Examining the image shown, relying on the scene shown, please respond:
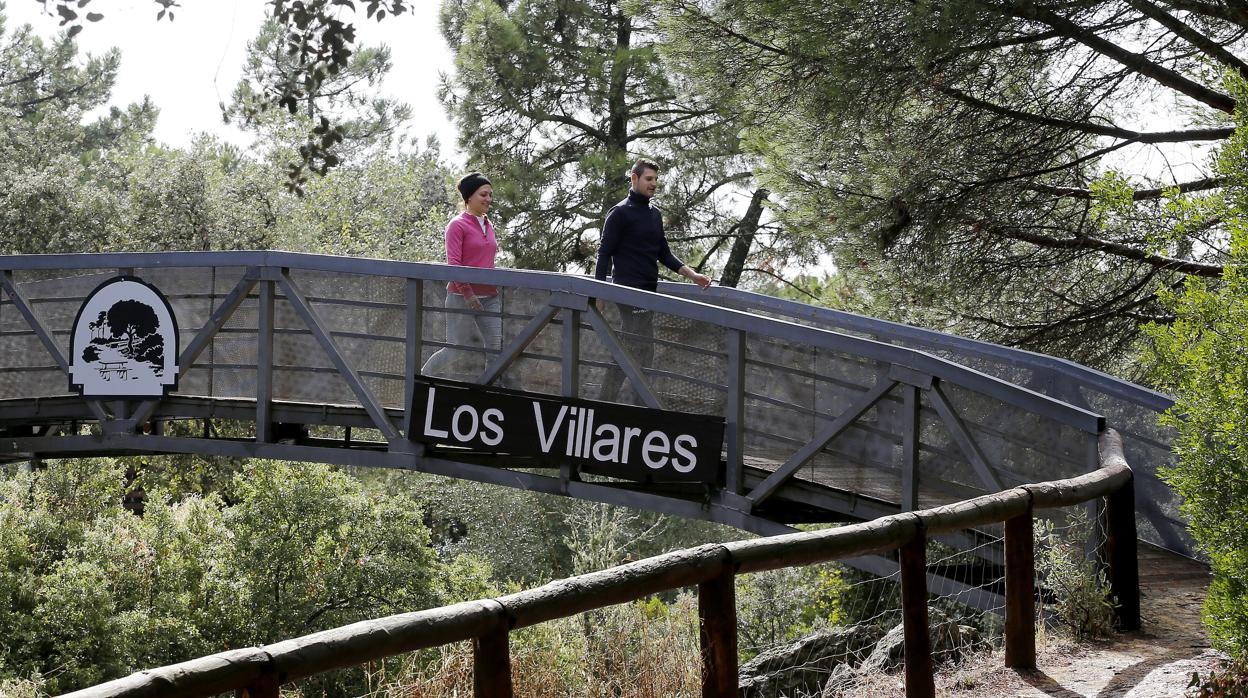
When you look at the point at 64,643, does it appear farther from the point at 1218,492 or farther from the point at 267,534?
the point at 1218,492

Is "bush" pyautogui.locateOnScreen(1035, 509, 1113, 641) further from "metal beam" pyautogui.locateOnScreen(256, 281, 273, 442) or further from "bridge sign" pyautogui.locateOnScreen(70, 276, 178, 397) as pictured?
"bridge sign" pyautogui.locateOnScreen(70, 276, 178, 397)

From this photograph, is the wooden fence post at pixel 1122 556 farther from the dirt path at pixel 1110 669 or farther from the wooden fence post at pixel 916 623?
the wooden fence post at pixel 916 623

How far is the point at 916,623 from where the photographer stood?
4.20 metres

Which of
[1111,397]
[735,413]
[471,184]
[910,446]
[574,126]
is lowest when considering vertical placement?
[910,446]

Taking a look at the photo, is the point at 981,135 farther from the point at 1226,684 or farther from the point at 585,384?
the point at 1226,684

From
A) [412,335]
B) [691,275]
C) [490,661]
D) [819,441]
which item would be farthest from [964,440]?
[490,661]

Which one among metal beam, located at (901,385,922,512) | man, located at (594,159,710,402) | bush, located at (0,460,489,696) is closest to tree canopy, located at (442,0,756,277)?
bush, located at (0,460,489,696)

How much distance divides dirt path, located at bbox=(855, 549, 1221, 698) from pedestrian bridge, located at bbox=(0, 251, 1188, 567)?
0.97 metres

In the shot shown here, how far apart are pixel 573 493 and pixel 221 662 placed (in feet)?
18.9

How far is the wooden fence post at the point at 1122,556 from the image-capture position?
525cm

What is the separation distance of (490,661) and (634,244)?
5.01 meters

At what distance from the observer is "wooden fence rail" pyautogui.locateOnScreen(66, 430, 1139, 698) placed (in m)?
2.50

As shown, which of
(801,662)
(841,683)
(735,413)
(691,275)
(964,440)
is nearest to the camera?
(841,683)

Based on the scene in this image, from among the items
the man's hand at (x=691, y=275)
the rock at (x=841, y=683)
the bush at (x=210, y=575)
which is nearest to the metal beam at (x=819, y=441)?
the man's hand at (x=691, y=275)
